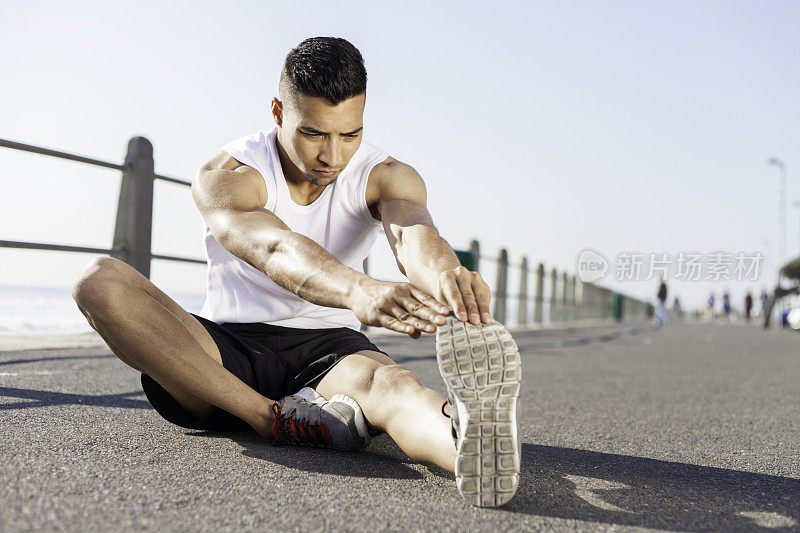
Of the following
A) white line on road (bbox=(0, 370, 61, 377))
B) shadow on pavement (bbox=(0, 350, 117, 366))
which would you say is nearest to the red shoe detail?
white line on road (bbox=(0, 370, 61, 377))

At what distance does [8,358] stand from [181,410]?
2.20 metres

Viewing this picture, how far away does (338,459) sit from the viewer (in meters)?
1.78

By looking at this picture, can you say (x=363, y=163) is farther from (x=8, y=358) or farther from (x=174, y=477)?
(x=8, y=358)

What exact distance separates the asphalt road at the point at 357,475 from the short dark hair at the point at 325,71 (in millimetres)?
949

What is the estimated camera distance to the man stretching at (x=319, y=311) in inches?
53.8

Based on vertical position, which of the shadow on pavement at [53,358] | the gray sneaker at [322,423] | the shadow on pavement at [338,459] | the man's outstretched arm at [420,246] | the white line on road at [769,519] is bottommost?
the shadow on pavement at [53,358]

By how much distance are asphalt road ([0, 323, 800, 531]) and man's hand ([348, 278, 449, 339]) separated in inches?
13.8

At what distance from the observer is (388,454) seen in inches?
74.2

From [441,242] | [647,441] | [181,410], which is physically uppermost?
[441,242]

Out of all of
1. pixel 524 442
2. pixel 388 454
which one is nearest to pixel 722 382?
pixel 524 442

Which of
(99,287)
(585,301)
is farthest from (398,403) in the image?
(585,301)

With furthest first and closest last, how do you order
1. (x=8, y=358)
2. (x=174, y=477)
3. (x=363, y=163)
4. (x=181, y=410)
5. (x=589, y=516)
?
(x=8, y=358) → (x=363, y=163) → (x=181, y=410) → (x=174, y=477) → (x=589, y=516)

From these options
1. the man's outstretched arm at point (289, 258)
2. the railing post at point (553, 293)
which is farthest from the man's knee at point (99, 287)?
the railing post at point (553, 293)

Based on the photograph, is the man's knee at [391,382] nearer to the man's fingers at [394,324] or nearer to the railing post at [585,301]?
the man's fingers at [394,324]
